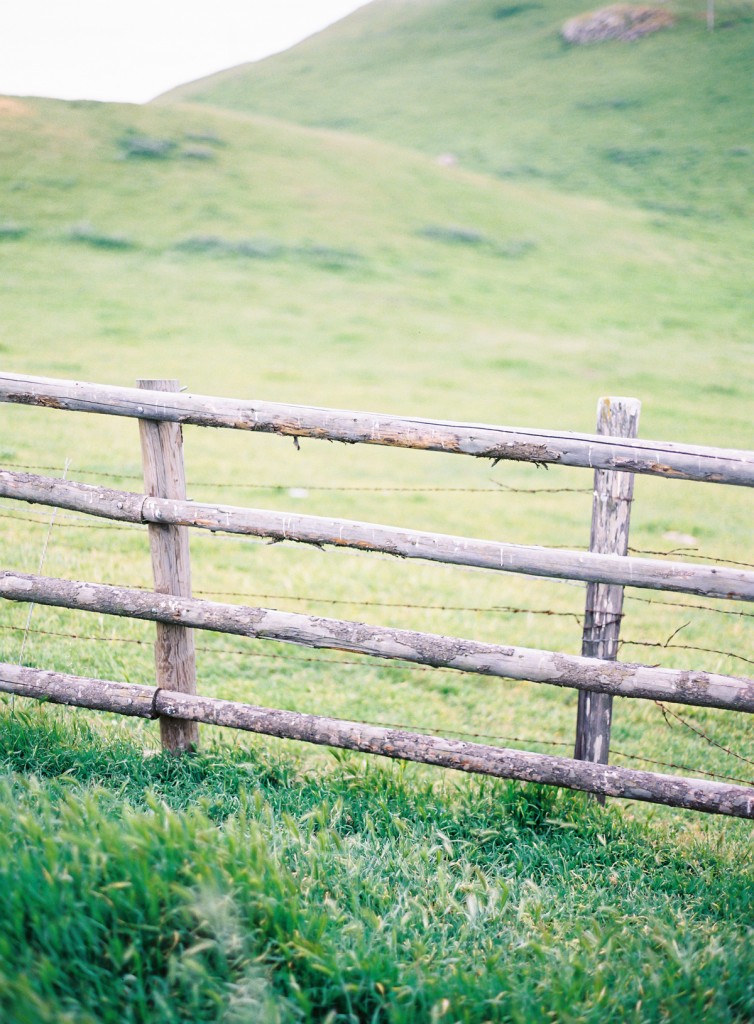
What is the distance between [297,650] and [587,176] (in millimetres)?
30554

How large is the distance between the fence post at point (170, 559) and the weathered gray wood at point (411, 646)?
0.48ft

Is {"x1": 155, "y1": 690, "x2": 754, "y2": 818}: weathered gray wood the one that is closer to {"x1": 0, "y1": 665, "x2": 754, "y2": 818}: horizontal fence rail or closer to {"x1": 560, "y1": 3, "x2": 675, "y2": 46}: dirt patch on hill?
{"x1": 0, "y1": 665, "x2": 754, "y2": 818}: horizontal fence rail

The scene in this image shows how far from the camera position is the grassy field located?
1901 millimetres

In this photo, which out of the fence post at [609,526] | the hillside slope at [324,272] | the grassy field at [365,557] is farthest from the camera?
the hillside slope at [324,272]

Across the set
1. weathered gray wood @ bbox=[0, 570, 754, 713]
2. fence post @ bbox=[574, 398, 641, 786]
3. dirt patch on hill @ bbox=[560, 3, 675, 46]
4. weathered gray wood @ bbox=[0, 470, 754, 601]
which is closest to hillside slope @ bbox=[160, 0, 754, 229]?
dirt patch on hill @ bbox=[560, 3, 675, 46]

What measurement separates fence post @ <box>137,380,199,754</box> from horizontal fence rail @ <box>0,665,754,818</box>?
0.12 meters

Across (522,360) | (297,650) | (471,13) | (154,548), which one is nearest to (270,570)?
(297,650)

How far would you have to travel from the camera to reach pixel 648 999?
1.90 meters

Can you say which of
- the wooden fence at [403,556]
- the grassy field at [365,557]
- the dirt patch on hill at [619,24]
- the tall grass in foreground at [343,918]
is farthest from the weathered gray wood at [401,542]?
the dirt patch on hill at [619,24]

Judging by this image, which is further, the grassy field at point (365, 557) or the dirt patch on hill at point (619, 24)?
the dirt patch on hill at point (619, 24)

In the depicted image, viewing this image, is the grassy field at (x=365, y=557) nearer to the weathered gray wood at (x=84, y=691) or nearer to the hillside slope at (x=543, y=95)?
the weathered gray wood at (x=84, y=691)

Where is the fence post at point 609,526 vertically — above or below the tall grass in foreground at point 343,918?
above

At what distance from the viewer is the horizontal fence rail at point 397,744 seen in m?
2.94

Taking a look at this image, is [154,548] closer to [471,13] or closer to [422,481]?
[422,481]
